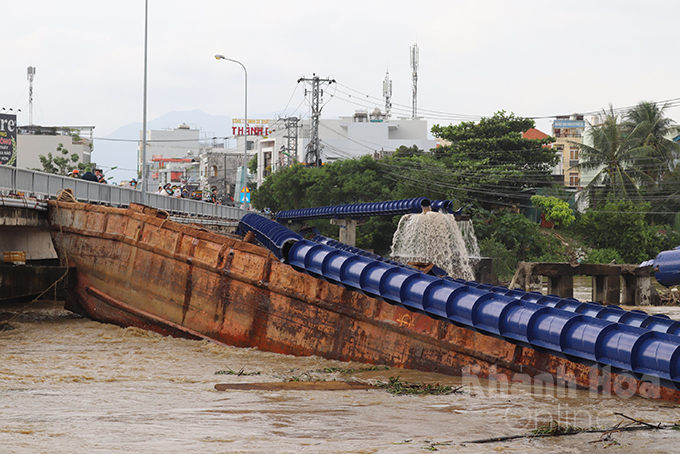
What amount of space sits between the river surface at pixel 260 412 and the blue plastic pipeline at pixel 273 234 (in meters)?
3.00

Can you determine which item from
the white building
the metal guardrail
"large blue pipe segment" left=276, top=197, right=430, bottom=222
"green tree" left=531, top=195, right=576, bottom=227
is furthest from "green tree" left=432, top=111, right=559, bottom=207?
the metal guardrail

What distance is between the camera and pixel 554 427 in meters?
8.73

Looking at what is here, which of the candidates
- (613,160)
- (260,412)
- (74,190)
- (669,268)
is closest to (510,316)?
(669,268)

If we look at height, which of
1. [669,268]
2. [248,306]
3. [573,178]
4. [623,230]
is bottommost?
[248,306]

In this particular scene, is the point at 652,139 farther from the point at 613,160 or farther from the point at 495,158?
the point at 495,158

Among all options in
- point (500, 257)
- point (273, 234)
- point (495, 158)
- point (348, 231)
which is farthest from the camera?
point (495, 158)

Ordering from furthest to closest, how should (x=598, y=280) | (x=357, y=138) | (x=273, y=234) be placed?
(x=357, y=138), (x=598, y=280), (x=273, y=234)

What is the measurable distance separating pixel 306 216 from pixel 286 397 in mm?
36476

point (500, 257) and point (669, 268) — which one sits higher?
point (669, 268)

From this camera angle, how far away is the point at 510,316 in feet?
42.4

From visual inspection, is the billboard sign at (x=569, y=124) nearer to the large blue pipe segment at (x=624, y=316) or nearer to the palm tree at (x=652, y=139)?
the palm tree at (x=652, y=139)

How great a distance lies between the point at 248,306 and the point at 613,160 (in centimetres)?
5012

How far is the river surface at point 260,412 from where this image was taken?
7.92 meters

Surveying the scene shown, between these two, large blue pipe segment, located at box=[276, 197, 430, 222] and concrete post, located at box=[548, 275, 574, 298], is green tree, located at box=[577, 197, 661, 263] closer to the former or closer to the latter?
concrete post, located at box=[548, 275, 574, 298]
